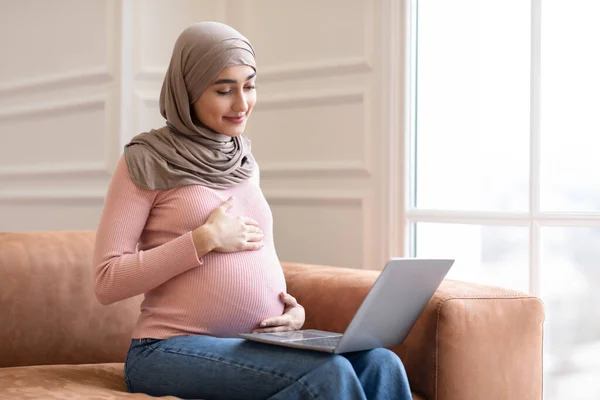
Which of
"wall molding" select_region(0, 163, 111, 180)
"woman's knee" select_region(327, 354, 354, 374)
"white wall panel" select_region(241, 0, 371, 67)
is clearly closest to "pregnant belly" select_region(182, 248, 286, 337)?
"woman's knee" select_region(327, 354, 354, 374)

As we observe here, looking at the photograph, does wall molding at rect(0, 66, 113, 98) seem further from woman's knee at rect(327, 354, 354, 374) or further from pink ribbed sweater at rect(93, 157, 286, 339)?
woman's knee at rect(327, 354, 354, 374)

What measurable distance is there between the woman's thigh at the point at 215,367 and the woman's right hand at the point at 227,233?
0.20 meters

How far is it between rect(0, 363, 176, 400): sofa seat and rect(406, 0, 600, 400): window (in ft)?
3.85

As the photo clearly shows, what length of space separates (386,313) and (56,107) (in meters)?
2.10

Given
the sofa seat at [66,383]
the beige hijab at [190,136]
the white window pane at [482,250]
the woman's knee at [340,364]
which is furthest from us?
the white window pane at [482,250]

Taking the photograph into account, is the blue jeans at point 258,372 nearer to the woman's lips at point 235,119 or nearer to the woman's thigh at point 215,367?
the woman's thigh at point 215,367

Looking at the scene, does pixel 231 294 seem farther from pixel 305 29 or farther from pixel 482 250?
pixel 305 29

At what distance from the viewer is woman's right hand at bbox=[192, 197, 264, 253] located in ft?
5.47

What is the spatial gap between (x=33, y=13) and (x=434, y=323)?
8.03 feet

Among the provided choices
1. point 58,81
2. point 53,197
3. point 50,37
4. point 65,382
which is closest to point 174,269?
point 65,382

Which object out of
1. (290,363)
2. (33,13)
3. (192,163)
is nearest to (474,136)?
(192,163)

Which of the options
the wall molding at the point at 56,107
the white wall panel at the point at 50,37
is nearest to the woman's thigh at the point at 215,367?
the wall molding at the point at 56,107

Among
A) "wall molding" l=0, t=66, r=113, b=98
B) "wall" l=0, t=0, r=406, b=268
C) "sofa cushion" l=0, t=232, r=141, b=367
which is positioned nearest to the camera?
"sofa cushion" l=0, t=232, r=141, b=367

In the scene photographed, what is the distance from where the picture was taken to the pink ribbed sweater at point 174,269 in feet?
5.45
